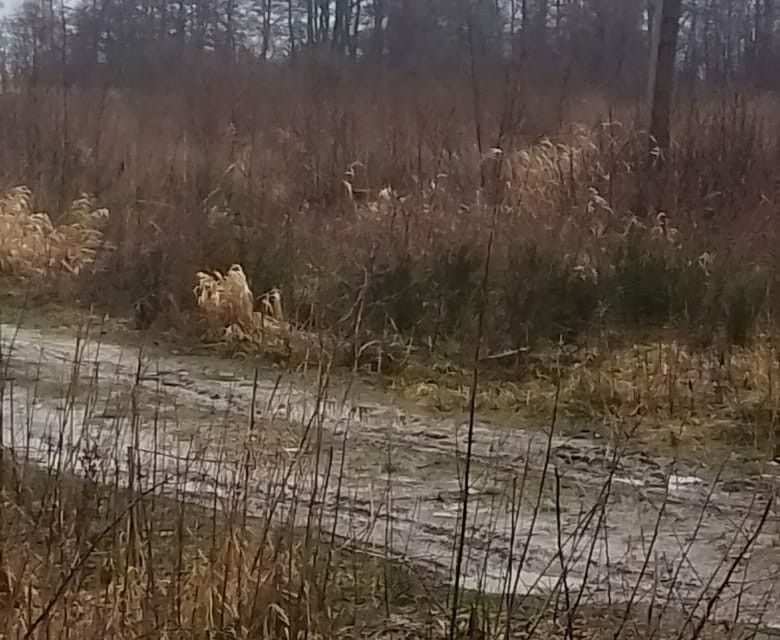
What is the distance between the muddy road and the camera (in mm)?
2895

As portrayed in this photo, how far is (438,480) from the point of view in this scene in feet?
13.2

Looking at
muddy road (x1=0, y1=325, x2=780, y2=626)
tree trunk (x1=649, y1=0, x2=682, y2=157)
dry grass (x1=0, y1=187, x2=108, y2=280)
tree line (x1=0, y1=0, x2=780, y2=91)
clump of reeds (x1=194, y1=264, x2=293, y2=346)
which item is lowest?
muddy road (x1=0, y1=325, x2=780, y2=626)

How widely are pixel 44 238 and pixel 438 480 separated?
4879 millimetres

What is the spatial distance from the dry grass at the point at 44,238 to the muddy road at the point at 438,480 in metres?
A: 2.33

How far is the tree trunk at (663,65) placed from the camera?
8.79m

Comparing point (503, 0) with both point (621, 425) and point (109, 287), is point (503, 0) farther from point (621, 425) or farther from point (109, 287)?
point (621, 425)

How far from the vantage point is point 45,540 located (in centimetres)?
272

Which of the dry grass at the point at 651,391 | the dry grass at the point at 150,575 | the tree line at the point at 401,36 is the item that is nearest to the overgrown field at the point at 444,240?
the dry grass at the point at 651,391

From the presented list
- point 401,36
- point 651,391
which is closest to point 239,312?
point 651,391

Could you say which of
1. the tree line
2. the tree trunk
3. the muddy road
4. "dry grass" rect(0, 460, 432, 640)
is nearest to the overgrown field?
the tree trunk

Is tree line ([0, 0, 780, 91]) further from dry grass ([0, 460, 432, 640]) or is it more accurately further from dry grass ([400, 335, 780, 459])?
dry grass ([0, 460, 432, 640])

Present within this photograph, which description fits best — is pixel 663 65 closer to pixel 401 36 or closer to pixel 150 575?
pixel 150 575

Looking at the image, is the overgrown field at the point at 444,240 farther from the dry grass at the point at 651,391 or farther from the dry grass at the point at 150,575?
the dry grass at the point at 150,575

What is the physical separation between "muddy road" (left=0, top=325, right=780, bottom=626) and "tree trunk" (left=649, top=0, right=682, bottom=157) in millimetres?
4446
